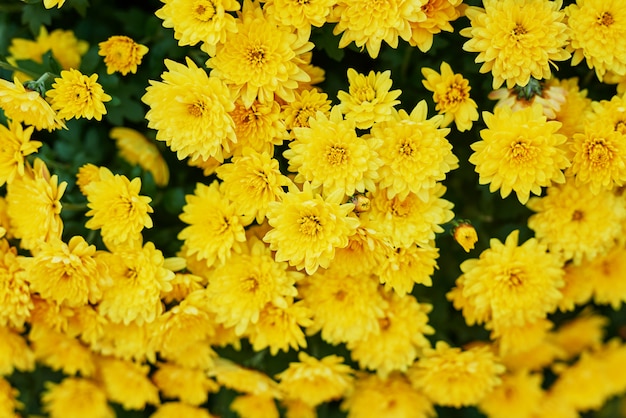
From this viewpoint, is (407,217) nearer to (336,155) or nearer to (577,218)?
(336,155)

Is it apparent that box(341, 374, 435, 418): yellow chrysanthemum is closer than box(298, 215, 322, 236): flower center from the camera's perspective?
No

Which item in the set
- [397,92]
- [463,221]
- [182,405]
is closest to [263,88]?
[397,92]

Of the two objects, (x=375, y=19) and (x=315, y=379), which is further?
(x=315, y=379)

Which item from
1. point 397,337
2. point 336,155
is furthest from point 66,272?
point 397,337

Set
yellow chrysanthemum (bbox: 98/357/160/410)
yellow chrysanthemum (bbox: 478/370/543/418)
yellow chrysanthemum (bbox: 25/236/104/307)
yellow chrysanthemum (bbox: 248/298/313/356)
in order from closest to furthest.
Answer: yellow chrysanthemum (bbox: 25/236/104/307)
yellow chrysanthemum (bbox: 248/298/313/356)
yellow chrysanthemum (bbox: 98/357/160/410)
yellow chrysanthemum (bbox: 478/370/543/418)

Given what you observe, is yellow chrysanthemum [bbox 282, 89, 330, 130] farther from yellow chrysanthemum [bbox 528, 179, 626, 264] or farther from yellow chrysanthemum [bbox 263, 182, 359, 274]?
yellow chrysanthemum [bbox 528, 179, 626, 264]

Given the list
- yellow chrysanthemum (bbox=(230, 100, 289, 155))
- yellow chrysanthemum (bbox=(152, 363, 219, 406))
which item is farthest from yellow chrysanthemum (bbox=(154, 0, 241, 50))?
yellow chrysanthemum (bbox=(152, 363, 219, 406))

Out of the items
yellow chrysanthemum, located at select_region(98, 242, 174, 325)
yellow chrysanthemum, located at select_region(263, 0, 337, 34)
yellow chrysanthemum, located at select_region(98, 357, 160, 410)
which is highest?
yellow chrysanthemum, located at select_region(263, 0, 337, 34)

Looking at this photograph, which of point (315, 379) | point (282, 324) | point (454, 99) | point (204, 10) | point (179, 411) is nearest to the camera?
point (204, 10)

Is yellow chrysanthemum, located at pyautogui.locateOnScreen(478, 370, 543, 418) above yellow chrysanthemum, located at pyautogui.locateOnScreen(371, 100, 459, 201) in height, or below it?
below
